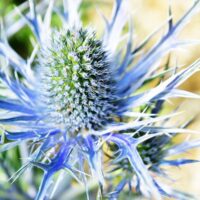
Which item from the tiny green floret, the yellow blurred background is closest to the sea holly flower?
the tiny green floret

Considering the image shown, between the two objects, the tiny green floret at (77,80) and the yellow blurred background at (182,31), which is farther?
the yellow blurred background at (182,31)

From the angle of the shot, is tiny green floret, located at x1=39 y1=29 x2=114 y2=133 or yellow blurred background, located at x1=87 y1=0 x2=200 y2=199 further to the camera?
yellow blurred background, located at x1=87 y1=0 x2=200 y2=199

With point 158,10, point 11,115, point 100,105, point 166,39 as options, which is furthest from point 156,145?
point 158,10

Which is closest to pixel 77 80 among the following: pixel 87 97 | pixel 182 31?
pixel 87 97

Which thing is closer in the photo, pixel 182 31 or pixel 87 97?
pixel 87 97

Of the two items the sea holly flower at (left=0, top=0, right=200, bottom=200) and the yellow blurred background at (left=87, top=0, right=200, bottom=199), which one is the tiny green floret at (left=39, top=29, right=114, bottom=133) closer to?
the sea holly flower at (left=0, top=0, right=200, bottom=200)

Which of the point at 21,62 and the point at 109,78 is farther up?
the point at 21,62

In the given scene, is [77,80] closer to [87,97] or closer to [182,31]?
[87,97]

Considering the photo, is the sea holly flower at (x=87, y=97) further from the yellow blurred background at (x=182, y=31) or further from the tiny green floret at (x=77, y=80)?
the yellow blurred background at (x=182, y=31)

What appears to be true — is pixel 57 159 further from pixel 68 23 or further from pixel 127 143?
pixel 68 23

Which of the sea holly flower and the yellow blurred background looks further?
the yellow blurred background

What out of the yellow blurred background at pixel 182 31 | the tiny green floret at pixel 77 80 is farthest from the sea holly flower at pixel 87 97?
the yellow blurred background at pixel 182 31
